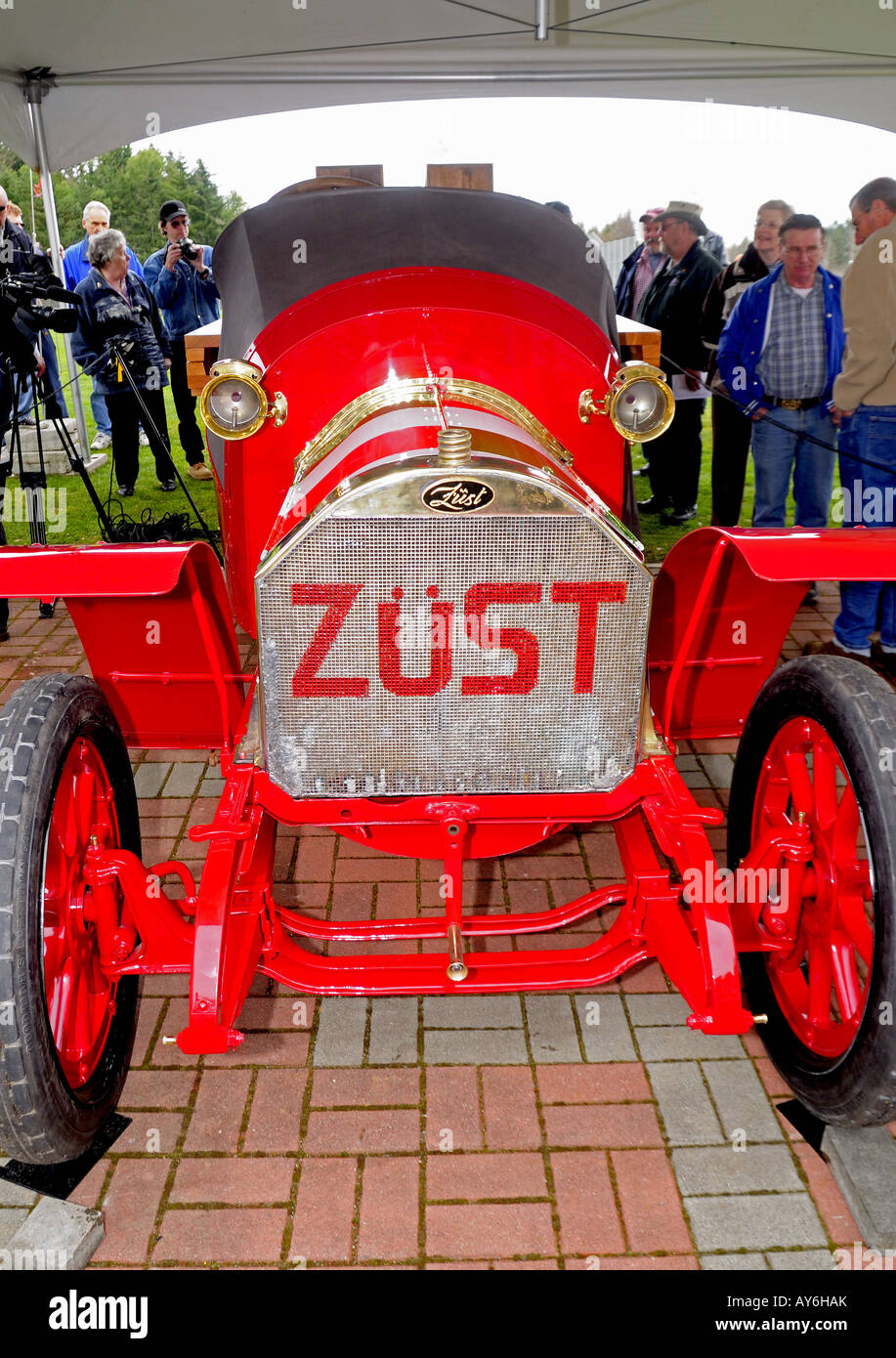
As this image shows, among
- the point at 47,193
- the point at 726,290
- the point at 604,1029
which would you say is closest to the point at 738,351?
the point at 726,290

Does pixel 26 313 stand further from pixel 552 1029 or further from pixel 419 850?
pixel 552 1029

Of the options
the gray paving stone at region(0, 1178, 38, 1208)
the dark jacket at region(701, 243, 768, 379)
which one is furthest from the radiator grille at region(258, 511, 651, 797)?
the dark jacket at region(701, 243, 768, 379)

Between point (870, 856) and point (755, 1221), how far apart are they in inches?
32.0

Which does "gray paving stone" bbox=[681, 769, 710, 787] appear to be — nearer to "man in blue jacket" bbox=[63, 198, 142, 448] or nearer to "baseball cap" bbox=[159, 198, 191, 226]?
"man in blue jacket" bbox=[63, 198, 142, 448]

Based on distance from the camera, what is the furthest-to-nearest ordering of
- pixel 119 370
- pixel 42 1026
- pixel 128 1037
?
1. pixel 119 370
2. pixel 128 1037
3. pixel 42 1026

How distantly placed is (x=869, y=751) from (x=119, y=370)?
5924mm

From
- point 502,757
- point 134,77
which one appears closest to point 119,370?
point 134,77

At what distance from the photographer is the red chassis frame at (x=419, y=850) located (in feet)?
6.79

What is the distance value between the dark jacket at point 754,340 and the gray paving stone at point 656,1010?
128 inches

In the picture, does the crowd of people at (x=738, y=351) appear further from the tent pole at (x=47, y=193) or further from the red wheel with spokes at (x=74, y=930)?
the red wheel with spokes at (x=74, y=930)

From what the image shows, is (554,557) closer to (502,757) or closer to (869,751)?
(502,757)

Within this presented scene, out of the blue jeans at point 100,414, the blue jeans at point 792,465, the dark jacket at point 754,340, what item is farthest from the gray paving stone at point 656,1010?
the blue jeans at point 100,414

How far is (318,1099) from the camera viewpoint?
2.45 metres

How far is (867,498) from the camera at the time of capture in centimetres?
468
